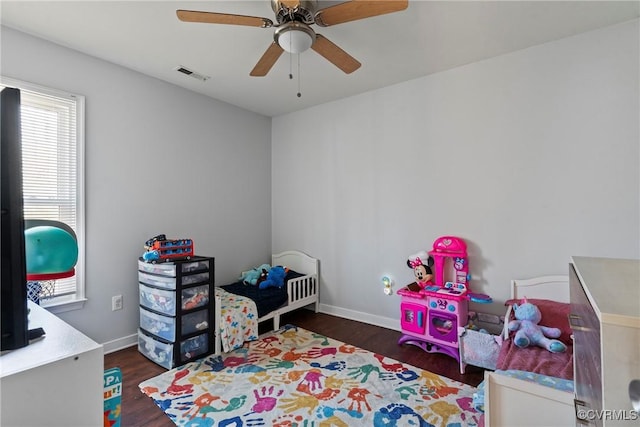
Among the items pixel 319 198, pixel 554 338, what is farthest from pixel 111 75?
pixel 554 338

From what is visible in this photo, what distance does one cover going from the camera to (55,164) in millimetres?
2344

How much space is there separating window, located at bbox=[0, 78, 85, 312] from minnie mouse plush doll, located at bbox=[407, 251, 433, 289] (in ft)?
9.65

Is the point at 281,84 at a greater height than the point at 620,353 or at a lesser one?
greater

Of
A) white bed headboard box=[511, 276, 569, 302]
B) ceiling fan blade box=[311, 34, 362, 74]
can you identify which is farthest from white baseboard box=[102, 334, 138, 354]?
white bed headboard box=[511, 276, 569, 302]

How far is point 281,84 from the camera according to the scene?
3.06 m

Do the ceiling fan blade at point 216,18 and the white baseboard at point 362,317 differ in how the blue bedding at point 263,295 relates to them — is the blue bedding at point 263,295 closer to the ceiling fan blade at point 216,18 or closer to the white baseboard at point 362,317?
the white baseboard at point 362,317

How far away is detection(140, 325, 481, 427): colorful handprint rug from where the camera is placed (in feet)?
5.88

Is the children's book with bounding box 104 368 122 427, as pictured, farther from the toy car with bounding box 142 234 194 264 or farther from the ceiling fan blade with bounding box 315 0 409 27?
the ceiling fan blade with bounding box 315 0 409 27

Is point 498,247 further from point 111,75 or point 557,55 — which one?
point 111,75

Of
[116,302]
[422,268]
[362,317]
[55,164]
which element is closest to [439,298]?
[422,268]

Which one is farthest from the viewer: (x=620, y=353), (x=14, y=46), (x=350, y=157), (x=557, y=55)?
(x=350, y=157)

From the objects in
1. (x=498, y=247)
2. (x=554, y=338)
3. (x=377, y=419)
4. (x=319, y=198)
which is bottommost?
(x=377, y=419)

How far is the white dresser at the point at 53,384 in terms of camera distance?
0.75 meters

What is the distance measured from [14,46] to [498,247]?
162 inches
